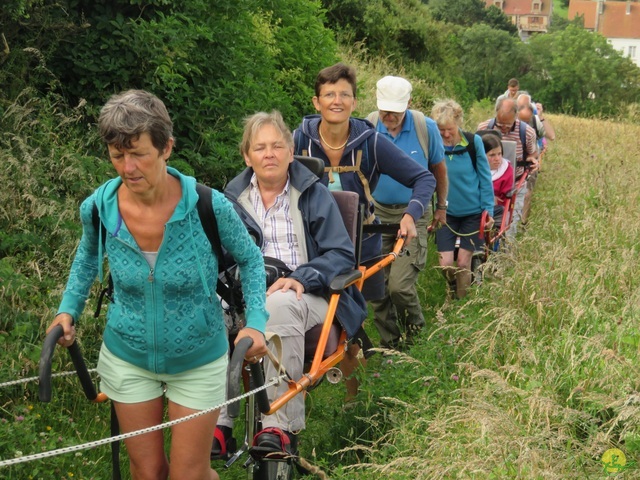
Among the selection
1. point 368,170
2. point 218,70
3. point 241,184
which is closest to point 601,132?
point 218,70

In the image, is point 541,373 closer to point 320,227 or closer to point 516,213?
point 320,227

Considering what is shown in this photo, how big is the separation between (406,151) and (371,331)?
1.93 m

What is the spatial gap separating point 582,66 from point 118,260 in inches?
2583

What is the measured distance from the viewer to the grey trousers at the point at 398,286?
751 cm

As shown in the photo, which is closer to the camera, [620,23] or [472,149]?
[472,149]

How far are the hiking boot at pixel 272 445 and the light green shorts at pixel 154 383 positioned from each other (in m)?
0.73

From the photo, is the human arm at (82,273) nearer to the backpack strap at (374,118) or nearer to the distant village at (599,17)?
the backpack strap at (374,118)

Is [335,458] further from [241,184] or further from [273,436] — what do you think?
[241,184]

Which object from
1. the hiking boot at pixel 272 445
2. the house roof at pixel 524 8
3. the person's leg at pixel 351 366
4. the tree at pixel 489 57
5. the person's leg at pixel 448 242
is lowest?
the person's leg at pixel 351 366

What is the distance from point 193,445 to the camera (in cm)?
386

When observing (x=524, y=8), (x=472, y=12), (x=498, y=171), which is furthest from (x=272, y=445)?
(x=524, y=8)

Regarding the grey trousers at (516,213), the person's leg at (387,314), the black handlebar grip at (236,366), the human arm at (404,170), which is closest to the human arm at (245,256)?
the black handlebar grip at (236,366)

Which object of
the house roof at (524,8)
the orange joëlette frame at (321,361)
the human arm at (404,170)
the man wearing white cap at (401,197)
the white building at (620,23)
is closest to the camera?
the orange joëlette frame at (321,361)

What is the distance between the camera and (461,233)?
29.8 feet
